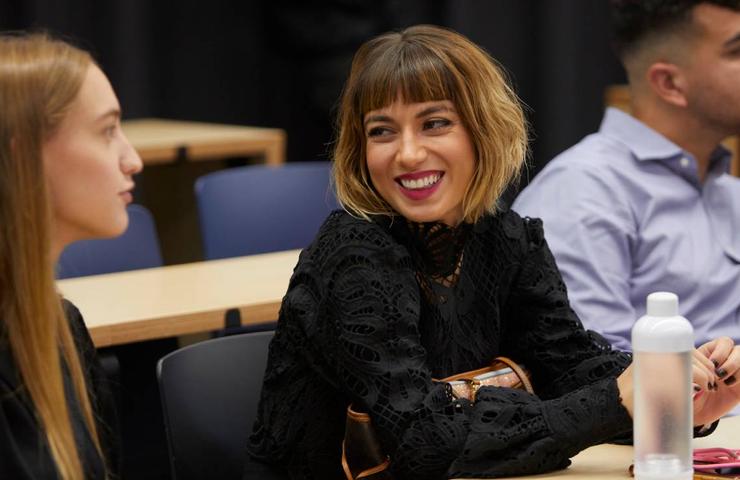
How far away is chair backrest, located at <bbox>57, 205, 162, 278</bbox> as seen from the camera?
3.18m

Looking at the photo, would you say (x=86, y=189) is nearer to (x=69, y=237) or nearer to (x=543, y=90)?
(x=69, y=237)

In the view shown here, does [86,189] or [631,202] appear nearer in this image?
[86,189]

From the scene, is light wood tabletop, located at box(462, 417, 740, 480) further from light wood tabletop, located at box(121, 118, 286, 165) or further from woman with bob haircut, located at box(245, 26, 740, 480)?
light wood tabletop, located at box(121, 118, 286, 165)

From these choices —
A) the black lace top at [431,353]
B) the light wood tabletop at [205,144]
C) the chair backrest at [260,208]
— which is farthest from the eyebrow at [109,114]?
the light wood tabletop at [205,144]

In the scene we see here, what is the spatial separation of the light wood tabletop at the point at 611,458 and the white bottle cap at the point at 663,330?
0.23 meters

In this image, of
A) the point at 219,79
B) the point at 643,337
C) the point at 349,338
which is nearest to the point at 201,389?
the point at 349,338

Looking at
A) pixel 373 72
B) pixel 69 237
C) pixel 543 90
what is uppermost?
pixel 373 72

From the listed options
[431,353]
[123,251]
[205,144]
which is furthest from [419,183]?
[205,144]

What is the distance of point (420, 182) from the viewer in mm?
2057

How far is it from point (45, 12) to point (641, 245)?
3.22 metres

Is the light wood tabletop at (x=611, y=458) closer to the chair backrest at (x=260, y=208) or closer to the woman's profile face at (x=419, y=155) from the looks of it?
the woman's profile face at (x=419, y=155)

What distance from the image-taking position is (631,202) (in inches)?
108

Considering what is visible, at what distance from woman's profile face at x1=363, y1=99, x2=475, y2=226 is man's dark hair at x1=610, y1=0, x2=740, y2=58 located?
3.27ft

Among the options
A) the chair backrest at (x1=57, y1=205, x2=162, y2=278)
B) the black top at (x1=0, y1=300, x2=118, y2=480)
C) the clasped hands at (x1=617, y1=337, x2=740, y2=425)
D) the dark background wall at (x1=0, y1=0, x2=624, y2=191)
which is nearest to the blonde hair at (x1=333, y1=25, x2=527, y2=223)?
the clasped hands at (x1=617, y1=337, x2=740, y2=425)
